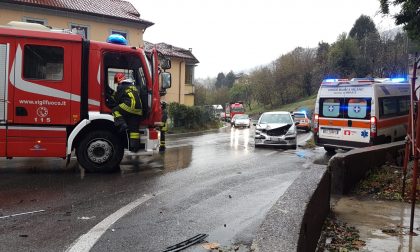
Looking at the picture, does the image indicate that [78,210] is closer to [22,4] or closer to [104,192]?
[104,192]

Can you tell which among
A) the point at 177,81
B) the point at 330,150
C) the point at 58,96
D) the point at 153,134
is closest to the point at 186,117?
the point at 177,81

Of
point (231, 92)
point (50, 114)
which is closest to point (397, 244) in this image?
point (50, 114)

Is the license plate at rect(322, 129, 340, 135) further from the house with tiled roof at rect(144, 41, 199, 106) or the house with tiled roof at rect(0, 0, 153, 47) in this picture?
the house with tiled roof at rect(144, 41, 199, 106)

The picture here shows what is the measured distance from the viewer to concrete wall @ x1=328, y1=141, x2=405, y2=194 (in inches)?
290

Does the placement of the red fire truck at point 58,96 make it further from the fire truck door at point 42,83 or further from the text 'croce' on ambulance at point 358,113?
the text 'croce' on ambulance at point 358,113

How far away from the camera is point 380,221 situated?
600 cm

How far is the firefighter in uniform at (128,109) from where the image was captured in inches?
360

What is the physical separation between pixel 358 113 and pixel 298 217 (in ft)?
34.5

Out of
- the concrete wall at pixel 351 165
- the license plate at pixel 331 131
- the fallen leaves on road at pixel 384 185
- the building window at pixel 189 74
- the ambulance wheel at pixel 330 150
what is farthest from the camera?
the building window at pixel 189 74

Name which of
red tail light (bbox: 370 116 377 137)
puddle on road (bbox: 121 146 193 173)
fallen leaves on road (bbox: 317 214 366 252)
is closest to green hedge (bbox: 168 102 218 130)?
puddle on road (bbox: 121 146 193 173)

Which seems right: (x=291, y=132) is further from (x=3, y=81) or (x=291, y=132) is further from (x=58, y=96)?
(x=3, y=81)

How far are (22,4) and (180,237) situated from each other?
26009 millimetres

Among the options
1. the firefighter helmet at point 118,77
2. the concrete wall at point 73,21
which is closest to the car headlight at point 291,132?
the firefighter helmet at point 118,77

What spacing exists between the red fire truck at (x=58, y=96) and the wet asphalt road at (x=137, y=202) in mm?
581
